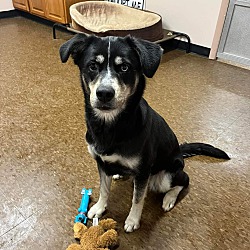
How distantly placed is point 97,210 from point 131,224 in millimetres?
210

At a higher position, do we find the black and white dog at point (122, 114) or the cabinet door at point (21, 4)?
the black and white dog at point (122, 114)

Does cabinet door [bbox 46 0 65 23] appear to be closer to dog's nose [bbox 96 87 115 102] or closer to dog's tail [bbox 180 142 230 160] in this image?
dog's tail [bbox 180 142 230 160]

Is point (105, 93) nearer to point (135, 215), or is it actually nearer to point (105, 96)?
point (105, 96)

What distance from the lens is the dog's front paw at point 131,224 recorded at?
4.80 ft

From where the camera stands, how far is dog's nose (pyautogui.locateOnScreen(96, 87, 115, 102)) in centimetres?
111

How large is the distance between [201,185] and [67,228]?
0.88 metres

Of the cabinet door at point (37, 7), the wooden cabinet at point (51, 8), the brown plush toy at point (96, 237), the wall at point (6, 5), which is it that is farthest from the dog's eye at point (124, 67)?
the wall at point (6, 5)

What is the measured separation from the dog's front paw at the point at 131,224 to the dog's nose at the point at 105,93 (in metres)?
0.70

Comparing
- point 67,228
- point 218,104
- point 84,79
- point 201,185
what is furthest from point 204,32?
point 67,228

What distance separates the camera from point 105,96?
44.4 inches

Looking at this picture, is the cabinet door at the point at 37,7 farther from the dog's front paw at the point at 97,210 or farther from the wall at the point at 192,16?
the dog's front paw at the point at 97,210

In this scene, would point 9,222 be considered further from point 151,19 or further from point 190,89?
point 151,19

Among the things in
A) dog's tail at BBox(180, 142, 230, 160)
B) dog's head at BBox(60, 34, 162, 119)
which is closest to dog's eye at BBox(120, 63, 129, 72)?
dog's head at BBox(60, 34, 162, 119)

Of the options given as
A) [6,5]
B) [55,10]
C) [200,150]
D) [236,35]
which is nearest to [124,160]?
[200,150]
